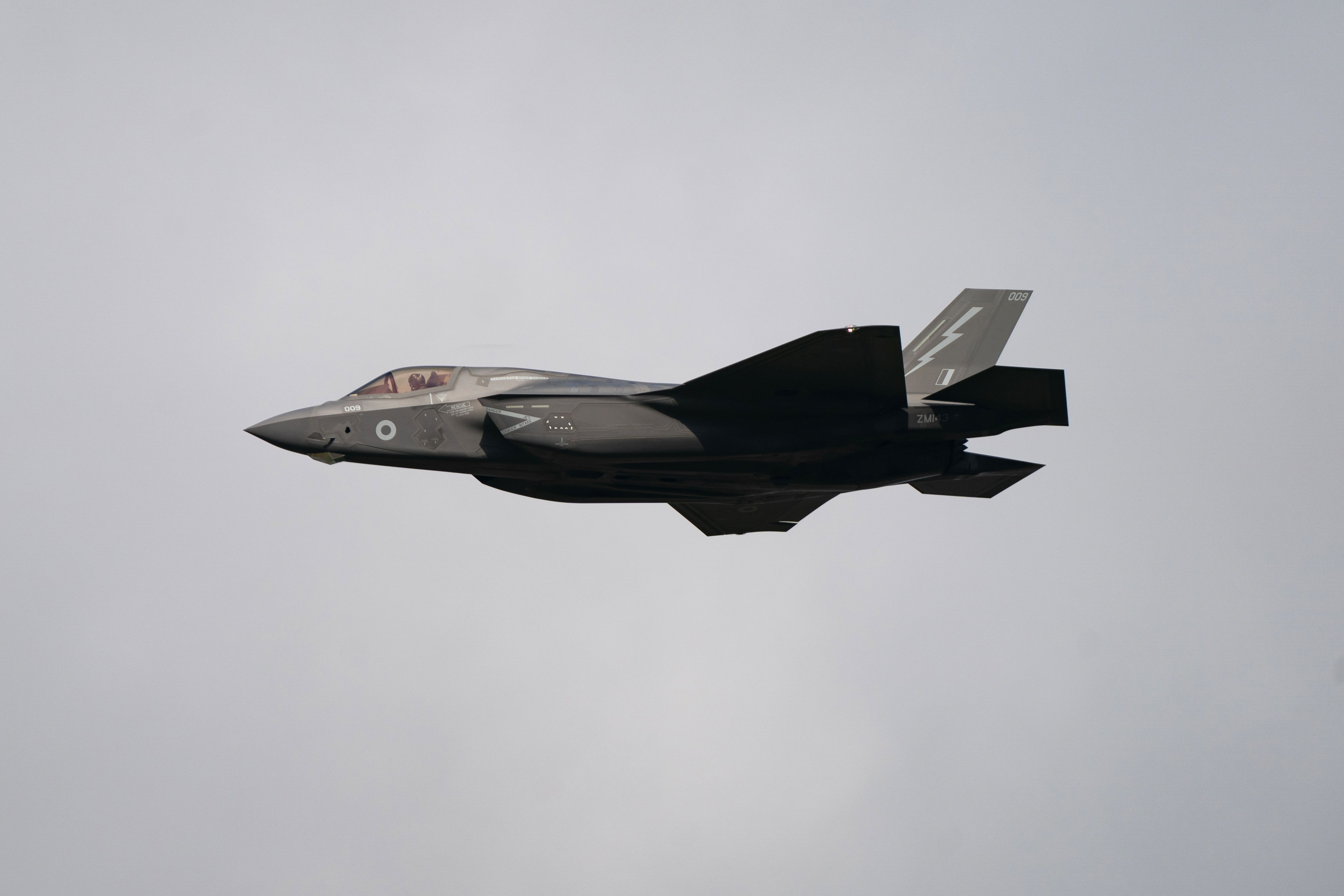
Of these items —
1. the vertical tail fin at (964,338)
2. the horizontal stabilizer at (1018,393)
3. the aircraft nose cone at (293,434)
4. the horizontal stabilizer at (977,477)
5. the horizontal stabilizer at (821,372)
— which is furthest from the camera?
the vertical tail fin at (964,338)

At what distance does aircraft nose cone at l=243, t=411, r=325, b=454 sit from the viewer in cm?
2022

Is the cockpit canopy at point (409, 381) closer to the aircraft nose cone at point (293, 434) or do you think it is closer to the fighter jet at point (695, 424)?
the fighter jet at point (695, 424)

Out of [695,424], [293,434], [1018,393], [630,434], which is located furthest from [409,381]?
[1018,393]

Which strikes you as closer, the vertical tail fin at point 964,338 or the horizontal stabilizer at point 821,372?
the horizontal stabilizer at point 821,372

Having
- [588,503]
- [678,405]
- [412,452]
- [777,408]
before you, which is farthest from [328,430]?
[777,408]

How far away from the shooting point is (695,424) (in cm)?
1923

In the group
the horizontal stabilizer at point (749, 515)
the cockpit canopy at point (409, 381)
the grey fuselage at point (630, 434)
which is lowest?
the horizontal stabilizer at point (749, 515)

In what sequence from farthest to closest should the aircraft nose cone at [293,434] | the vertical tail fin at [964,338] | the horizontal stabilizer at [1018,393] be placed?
the vertical tail fin at [964,338] < the aircraft nose cone at [293,434] < the horizontal stabilizer at [1018,393]

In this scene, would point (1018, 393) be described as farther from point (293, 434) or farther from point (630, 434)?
point (293, 434)

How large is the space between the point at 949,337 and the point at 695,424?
713cm

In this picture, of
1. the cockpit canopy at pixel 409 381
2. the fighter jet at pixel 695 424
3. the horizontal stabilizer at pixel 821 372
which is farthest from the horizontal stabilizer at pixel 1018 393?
the cockpit canopy at pixel 409 381

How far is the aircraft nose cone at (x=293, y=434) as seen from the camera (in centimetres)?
2022

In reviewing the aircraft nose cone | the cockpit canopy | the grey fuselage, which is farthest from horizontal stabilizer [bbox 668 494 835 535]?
the aircraft nose cone

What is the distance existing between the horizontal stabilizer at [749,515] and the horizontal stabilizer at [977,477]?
2149mm
